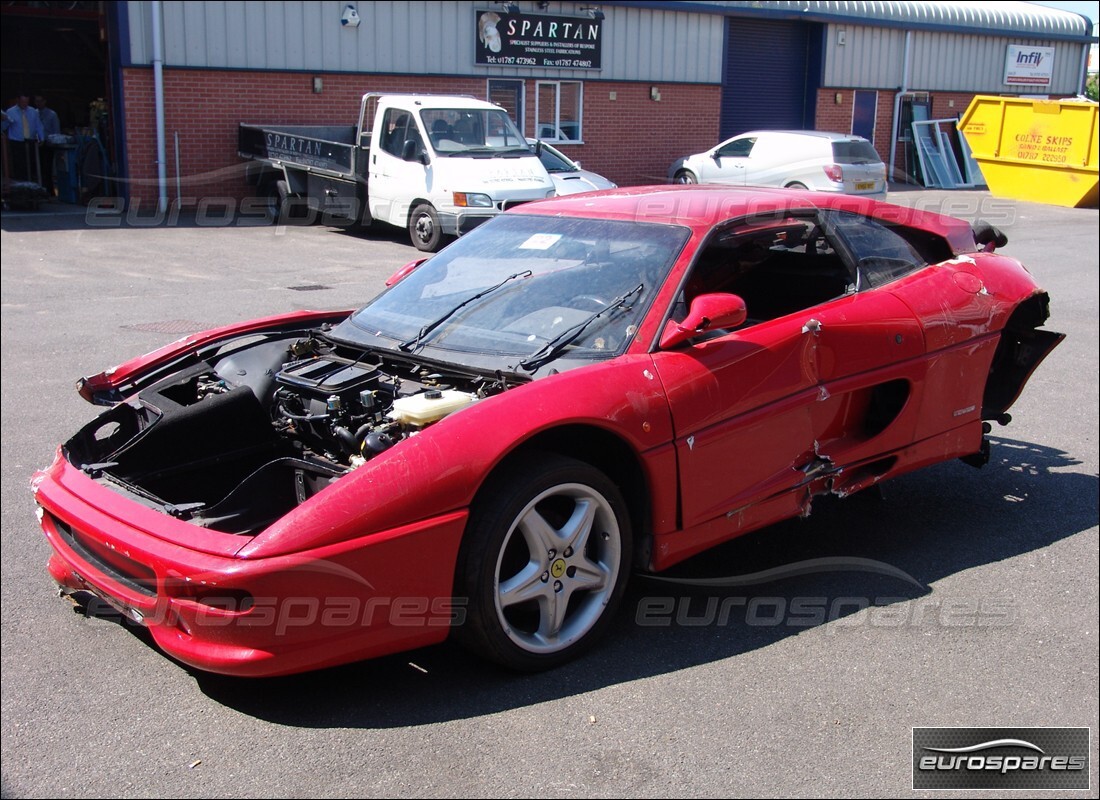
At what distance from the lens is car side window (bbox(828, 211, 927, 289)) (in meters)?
4.95

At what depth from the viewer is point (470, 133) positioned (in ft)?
50.2

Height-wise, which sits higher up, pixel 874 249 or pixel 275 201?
pixel 874 249

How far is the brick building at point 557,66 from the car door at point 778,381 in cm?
1592

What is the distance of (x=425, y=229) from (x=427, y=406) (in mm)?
11439

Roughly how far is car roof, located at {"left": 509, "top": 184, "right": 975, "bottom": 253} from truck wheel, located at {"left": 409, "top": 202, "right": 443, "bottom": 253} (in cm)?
952

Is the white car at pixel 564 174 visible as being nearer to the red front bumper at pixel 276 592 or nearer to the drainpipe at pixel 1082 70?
the red front bumper at pixel 276 592

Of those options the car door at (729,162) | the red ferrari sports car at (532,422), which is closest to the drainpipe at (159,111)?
→ the car door at (729,162)

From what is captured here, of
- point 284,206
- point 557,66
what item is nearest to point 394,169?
point 284,206

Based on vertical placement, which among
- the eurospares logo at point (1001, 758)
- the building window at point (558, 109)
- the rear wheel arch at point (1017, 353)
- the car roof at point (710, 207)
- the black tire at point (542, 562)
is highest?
the building window at point (558, 109)

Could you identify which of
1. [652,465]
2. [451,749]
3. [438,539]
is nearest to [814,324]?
[652,465]

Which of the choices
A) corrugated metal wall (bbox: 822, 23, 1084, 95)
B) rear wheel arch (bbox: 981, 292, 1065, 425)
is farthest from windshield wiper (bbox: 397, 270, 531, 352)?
corrugated metal wall (bbox: 822, 23, 1084, 95)

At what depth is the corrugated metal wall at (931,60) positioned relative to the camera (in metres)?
28.3

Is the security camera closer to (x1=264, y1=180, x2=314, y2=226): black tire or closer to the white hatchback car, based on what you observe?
(x1=264, y1=180, x2=314, y2=226): black tire

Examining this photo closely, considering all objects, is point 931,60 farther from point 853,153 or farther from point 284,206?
point 284,206
